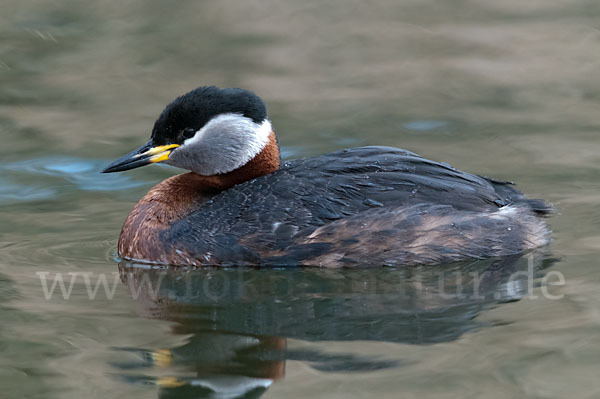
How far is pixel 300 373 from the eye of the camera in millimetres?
4816

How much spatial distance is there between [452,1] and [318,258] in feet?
22.2

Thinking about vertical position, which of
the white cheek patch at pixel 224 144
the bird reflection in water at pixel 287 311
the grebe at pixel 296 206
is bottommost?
the bird reflection in water at pixel 287 311

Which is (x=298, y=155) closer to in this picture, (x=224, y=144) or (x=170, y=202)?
(x=224, y=144)

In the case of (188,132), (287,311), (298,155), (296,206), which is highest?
(298,155)

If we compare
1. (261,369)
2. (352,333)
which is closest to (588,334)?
(352,333)

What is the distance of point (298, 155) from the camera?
9000mm

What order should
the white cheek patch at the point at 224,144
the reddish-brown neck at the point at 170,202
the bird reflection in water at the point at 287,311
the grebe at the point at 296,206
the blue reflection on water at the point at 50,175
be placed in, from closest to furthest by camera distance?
1. the bird reflection in water at the point at 287,311
2. the grebe at the point at 296,206
3. the reddish-brown neck at the point at 170,202
4. the white cheek patch at the point at 224,144
5. the blue reflection on water at the point at 50,175

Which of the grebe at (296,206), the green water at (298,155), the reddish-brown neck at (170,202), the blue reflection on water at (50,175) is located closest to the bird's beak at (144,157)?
the grebe at (296,206)

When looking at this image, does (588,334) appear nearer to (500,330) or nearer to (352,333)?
(500,330)

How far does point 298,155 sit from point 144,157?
2418 millimetres

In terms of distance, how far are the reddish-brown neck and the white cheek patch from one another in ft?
0.21

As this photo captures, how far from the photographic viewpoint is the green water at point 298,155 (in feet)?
16.0

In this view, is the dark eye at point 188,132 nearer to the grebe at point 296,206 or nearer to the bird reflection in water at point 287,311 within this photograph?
the grebe at point 296,206

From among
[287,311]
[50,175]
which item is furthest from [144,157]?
[50,175]
